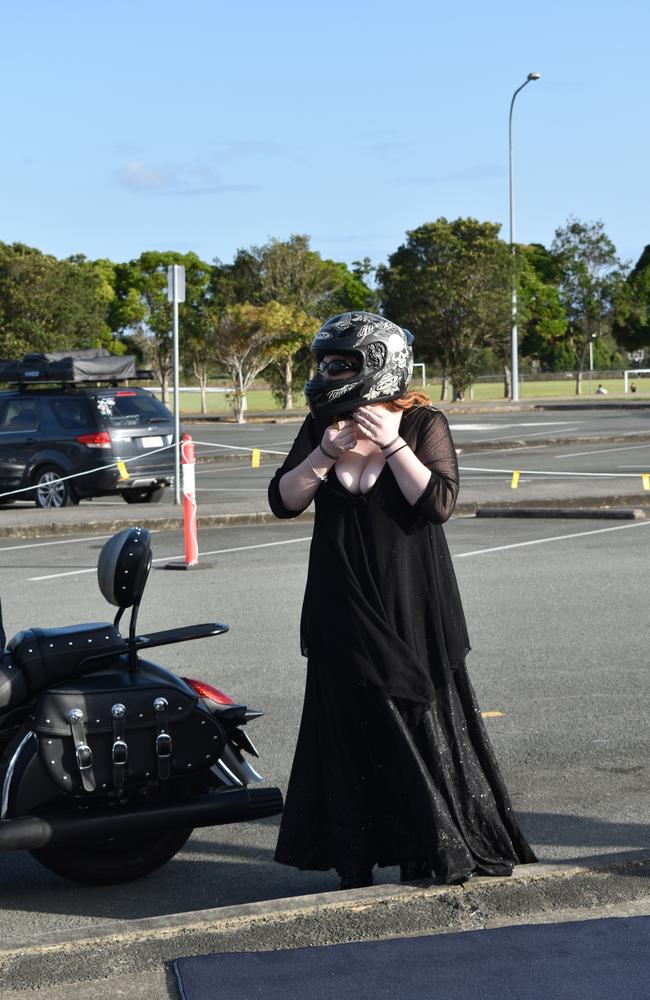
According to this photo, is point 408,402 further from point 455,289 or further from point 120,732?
point 455,289

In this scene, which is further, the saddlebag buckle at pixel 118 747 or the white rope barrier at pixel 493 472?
the white rope barrier at pixel 493 472

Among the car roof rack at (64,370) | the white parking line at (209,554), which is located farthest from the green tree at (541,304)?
the white parking line at (209,554)

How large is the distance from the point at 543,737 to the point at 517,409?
148 feet

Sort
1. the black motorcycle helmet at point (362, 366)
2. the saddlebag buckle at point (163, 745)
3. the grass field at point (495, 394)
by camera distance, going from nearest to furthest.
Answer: the black motorcycle helmet at point (362, 366) → the saddlebag buckle at point (163, 745) → the grass field at point (495, 394)

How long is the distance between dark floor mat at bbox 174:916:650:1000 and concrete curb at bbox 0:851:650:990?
8cm

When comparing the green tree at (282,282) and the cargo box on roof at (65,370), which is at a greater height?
the green tree at (282,282)

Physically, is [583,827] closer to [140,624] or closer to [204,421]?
[140,624]

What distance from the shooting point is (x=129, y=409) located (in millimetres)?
19094

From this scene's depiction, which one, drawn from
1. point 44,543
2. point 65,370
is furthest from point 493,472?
point 44,543

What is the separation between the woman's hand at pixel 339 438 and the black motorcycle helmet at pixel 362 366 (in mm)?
37

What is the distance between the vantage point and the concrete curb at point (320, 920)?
147 inches

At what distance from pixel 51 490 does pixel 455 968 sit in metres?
15.9

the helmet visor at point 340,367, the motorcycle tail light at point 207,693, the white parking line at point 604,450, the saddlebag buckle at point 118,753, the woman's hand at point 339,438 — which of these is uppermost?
the helmet visor at point 340,367

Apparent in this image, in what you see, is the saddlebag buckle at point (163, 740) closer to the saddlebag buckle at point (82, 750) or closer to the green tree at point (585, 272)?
the saddlebag buckle at point (82, 750)
